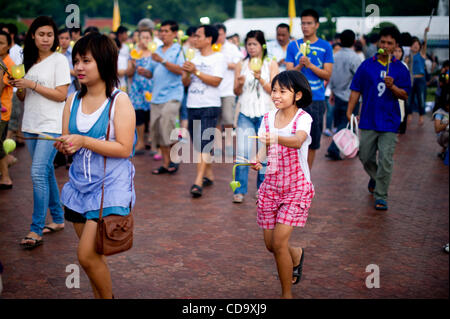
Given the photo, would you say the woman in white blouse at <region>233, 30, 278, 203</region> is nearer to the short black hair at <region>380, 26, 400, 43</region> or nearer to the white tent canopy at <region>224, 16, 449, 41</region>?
the short black hair at <region>380, 26, 400, 43</region>

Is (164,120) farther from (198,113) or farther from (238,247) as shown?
(238,247)

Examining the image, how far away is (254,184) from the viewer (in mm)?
8227

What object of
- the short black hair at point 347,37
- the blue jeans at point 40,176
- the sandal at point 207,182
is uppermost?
the short black hair at point 347,37

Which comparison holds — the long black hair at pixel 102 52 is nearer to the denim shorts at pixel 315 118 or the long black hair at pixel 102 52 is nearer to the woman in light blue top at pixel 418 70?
the denim shorts at pixel 315 118

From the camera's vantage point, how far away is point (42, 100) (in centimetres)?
529

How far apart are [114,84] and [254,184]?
15.9 ft

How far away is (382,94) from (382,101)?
0.28ft

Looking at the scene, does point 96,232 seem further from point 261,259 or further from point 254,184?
point 254,184

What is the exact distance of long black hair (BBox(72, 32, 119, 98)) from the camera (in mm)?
3455

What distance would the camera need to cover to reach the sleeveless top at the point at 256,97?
22.4ft

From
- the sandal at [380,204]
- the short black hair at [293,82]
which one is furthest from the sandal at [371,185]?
the short black hair at [293,82]

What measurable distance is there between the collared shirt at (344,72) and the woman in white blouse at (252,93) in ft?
11.6

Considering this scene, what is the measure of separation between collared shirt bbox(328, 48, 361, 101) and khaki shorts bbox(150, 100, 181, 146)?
3332 millimetres

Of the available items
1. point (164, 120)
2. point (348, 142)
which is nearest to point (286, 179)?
point (348, 142)
